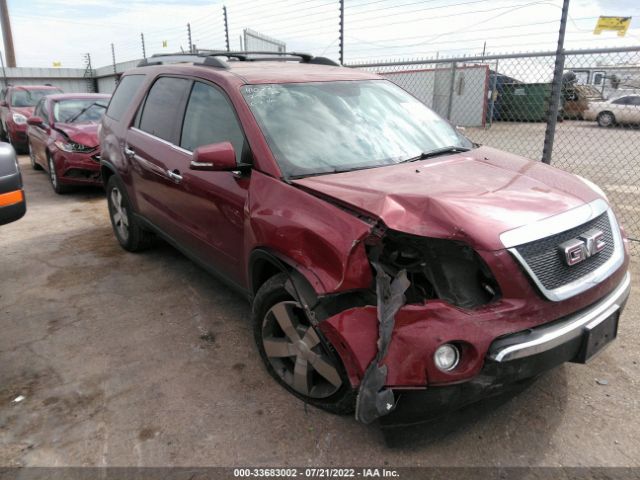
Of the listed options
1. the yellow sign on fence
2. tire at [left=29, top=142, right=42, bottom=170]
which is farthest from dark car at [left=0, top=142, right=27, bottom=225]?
tire at [left=29, top=142, right=42, bottom=170]

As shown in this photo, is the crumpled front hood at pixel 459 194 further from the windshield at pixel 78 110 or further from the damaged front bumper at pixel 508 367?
the windshield at pixel 78 110

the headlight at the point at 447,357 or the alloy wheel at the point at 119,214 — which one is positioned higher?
the headlight at the point at 447,357

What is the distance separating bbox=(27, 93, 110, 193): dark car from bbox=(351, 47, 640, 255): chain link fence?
14.6 feet

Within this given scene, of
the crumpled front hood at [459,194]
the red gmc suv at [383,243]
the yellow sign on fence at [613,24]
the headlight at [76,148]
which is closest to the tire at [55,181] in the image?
the headlight at [76,148]

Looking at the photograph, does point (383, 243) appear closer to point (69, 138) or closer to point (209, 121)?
point (209, 121)

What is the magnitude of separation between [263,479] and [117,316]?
6.89 ft

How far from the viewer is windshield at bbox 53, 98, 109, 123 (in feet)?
26.3

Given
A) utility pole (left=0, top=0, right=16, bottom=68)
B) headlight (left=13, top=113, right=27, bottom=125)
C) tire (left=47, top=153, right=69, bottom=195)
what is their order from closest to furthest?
tire (left=47, top=153, right=69, bottom=195), headlight (left=13, top=113, right=27, bottom=125), utility pole (left=0, top=0, right=16, bottom=68)

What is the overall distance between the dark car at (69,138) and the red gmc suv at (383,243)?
4.45 meters

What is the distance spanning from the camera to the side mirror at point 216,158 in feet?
9.06

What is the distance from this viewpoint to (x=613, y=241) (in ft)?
8.35

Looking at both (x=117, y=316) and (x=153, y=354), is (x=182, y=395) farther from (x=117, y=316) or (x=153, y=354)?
(x=117, y=316)

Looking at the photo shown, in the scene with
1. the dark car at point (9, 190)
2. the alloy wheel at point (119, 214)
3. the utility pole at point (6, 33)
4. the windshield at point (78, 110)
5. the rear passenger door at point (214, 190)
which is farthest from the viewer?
the utility pole at point (6, 33)

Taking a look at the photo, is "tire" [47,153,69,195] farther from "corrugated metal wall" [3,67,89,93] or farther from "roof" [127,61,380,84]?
"corrugated metal wall" [3,67,89,93]
